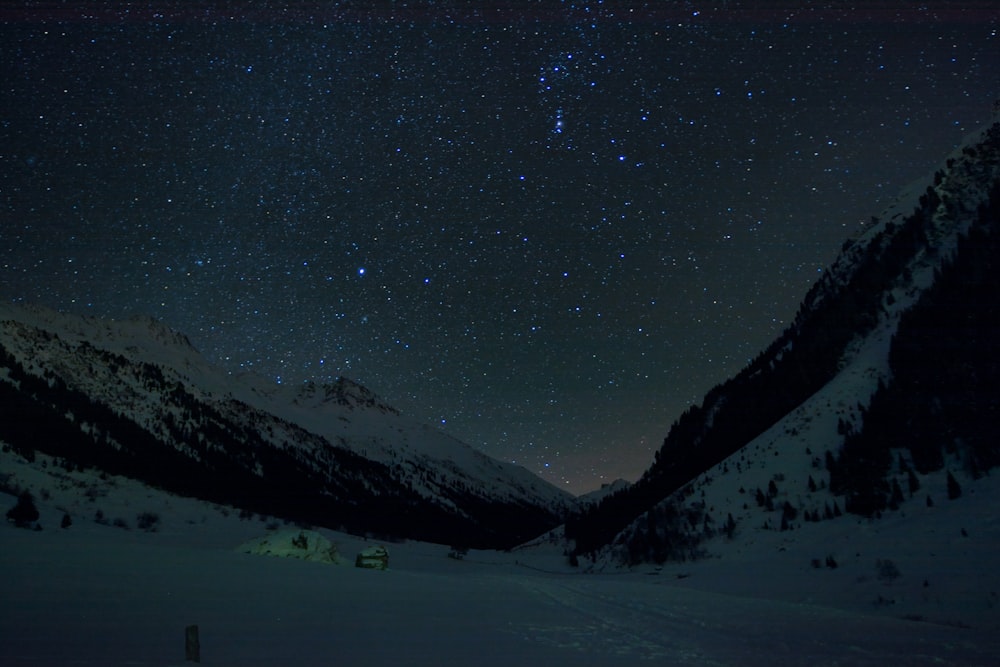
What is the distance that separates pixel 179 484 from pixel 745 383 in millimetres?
70994

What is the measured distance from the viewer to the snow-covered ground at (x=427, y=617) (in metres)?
9.05

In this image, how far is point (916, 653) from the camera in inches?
376

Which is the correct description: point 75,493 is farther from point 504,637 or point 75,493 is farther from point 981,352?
point 981,352

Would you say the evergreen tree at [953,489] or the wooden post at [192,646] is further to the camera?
the evergreen tree at [953,489]

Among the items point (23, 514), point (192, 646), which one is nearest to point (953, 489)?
point (192, 646)

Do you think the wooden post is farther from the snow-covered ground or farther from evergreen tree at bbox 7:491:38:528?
evergreen tree at bbox 7:491:38:528

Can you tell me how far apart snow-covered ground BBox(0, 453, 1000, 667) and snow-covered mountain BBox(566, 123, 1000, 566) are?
8610mm

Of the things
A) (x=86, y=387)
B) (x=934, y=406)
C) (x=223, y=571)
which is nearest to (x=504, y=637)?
(x=223, y=571)

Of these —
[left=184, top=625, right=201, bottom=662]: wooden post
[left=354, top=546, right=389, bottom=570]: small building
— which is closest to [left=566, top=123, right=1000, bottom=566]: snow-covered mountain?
[left=354, top=546, right=389, bottom=570]: small building

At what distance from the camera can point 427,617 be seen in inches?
517

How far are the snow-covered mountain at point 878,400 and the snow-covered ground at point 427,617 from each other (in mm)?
8610

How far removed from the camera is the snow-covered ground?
905 centimetres

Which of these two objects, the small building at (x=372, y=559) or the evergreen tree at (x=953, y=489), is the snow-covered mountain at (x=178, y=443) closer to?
the small building at (x=372, y=559)

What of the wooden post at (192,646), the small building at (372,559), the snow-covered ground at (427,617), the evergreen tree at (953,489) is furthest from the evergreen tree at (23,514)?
the evergreen tree at (953,489)
